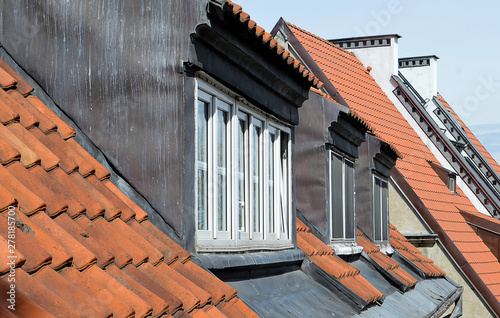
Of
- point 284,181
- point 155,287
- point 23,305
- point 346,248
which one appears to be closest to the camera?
point 23,305

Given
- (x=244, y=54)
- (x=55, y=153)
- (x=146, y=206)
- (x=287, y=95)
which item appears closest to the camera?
(x=55, y=153)

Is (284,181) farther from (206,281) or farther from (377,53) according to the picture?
(377,53)

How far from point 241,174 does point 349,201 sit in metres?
5.45

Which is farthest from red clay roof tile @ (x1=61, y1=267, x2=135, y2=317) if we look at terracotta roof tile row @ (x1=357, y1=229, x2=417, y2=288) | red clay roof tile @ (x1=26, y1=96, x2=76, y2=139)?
terracotta roof tile row @ (x1=357, y1=229, x2=417, y2=288)

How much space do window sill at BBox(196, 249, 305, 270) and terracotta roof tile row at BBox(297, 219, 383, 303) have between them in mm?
739

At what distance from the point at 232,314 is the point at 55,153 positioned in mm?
1522

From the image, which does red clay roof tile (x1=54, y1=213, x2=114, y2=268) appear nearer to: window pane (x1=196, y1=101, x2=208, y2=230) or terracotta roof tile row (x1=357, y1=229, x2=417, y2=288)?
window pane (x1=196, y1=101, x2=208, y2=230)

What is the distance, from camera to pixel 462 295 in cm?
1900

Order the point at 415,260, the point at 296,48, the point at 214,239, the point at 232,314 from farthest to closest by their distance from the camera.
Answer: the point at 296,48 → the point at 415,260 → the point at 214,239 → the point at 232,314

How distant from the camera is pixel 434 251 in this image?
19062 millimetres

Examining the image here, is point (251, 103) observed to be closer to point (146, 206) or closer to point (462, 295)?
point (146, 206)

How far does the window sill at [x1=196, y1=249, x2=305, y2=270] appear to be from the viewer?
570 centimetres

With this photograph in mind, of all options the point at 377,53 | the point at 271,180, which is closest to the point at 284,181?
the point at 271,180

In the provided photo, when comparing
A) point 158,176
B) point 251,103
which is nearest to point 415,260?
point 251,103
